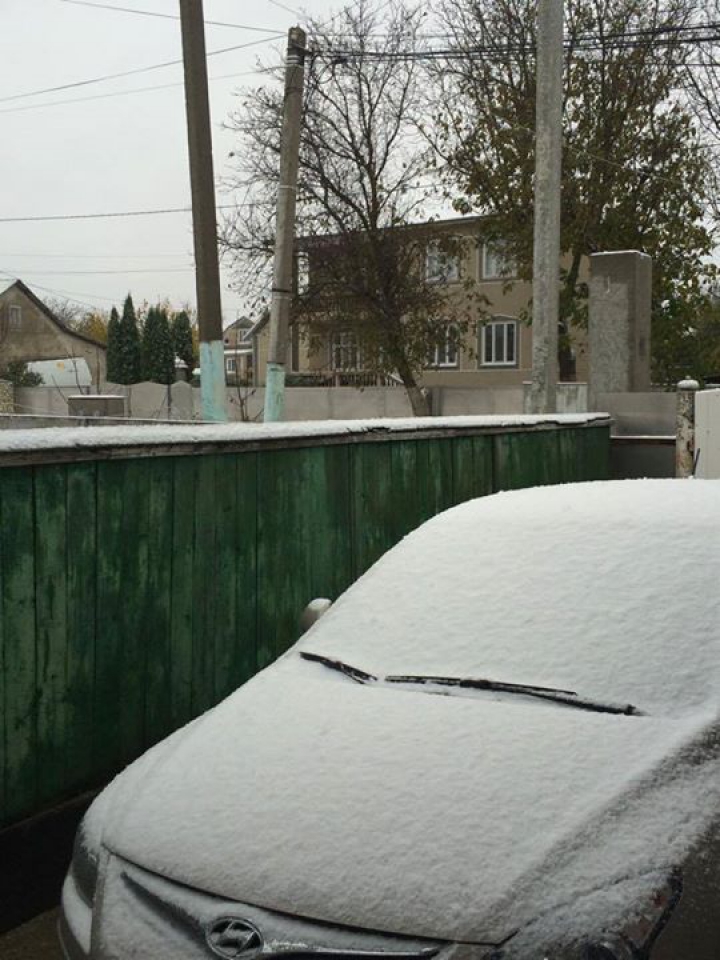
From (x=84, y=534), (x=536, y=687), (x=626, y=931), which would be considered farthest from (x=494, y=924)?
(x=84, y=534)

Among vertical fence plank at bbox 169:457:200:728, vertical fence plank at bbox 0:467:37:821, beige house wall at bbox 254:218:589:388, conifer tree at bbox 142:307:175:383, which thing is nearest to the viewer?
vertical fence plank at bbox 0:467:37:821

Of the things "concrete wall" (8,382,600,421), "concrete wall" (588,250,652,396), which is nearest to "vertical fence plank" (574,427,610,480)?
"concrete wall" (588,250,652,396)

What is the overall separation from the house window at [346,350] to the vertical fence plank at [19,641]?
28.2m

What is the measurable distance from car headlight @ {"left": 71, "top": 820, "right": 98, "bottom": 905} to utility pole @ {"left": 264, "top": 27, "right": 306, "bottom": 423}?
393 inches

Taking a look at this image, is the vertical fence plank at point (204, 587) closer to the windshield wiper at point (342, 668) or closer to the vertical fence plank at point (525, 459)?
the windshield wiper at point (342, 668)

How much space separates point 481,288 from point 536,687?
38279 mm

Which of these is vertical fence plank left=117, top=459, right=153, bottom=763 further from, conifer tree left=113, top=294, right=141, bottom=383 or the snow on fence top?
conifer tree left=113, top=294, right=141, bottom=383

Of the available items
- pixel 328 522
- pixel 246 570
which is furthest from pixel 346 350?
pixel 246 570

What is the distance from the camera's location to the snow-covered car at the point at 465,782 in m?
2.22

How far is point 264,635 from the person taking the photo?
5516 millimetres

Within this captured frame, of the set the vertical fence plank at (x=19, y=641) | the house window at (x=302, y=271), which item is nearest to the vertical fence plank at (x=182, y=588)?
the vertical fence plank at (x=19, y=641)

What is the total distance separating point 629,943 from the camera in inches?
84.6

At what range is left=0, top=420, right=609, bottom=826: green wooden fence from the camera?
4.19 m

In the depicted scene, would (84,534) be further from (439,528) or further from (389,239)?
(389,239)
